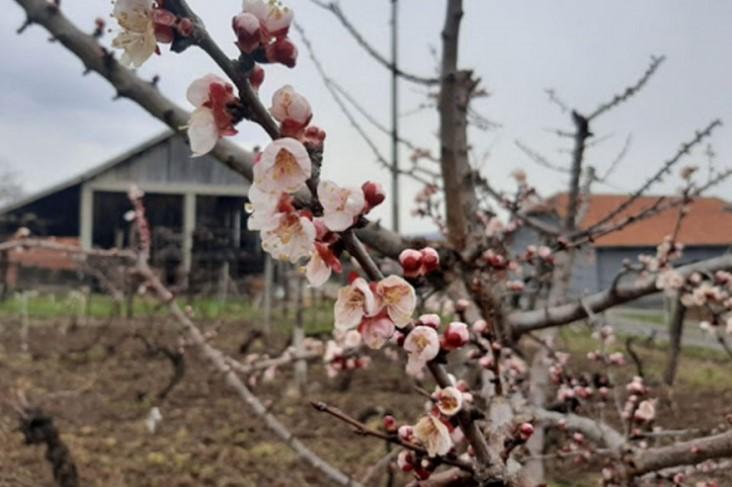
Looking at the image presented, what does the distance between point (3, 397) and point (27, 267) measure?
14.4 metres

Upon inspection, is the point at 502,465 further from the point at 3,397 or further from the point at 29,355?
the point at 29,355

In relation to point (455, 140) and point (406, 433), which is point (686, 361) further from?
point (406, 433)

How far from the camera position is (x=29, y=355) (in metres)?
8.75

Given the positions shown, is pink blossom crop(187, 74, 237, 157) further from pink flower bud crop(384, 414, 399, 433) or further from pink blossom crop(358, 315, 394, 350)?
pink flower bud crop(384, 414, 399, 433)

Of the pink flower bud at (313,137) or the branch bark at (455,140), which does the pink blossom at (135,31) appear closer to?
the pink flower bud at (313,137)

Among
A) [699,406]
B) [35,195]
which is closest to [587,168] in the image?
[699,406]

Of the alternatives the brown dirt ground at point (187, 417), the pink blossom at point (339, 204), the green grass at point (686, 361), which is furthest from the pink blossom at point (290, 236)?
the green grass at point (686, 361)

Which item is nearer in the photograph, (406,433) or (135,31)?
(135,31)

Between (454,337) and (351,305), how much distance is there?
13 cm

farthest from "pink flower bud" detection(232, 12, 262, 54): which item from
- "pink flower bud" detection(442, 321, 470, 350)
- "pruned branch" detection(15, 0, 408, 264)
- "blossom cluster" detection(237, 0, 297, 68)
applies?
"pruned branch" detection(15, 0, 408, 264)

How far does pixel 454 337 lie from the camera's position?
80 cm

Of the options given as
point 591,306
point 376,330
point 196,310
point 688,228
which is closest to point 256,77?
point 376,330

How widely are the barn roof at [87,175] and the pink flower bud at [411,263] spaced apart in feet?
61.2

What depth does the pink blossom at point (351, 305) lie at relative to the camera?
712 millimetres
